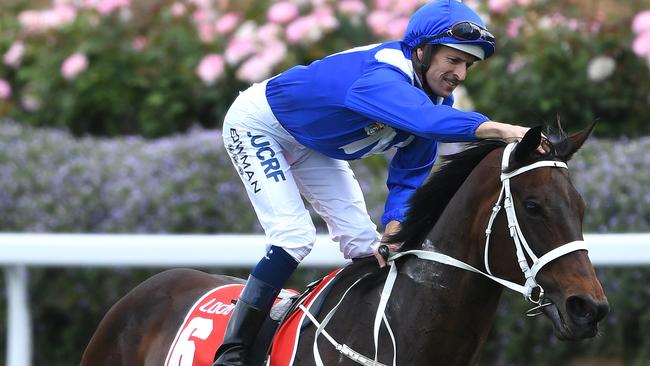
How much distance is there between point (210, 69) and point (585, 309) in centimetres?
528

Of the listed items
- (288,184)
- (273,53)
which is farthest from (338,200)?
(273,53)

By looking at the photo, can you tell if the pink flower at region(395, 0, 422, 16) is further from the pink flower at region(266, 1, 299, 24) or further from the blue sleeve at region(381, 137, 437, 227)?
the blue sleeve at region(381, 137, 437, 227)

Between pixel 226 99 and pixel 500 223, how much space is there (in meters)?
5.12

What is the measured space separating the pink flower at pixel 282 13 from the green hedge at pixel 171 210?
139 cm

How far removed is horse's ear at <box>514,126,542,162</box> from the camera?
3.16 metres

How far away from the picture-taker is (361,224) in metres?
4.03

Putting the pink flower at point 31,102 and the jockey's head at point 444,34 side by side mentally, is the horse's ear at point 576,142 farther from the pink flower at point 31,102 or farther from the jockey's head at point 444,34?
the pink flower at point 31,102

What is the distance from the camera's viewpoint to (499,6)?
772 cm

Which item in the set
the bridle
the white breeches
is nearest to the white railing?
the white breeches

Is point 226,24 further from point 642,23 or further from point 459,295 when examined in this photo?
point 459,295

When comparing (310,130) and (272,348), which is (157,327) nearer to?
(272,348)

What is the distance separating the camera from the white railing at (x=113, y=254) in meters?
5.23

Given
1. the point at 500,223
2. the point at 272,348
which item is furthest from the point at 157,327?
the point at 500,223

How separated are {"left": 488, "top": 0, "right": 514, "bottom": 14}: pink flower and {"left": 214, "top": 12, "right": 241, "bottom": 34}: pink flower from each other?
1893 mm
